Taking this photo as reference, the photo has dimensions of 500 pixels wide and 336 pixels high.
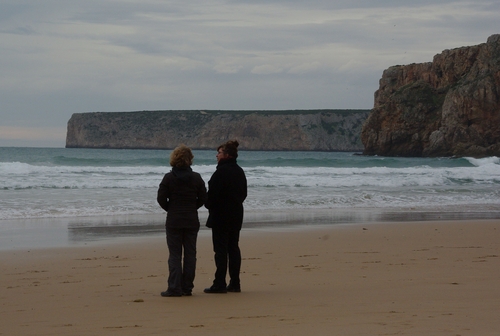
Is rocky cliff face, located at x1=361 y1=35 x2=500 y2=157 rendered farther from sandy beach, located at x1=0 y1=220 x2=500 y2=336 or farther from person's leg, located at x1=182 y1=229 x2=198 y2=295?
person's leg, located at x1=182 y1=229 x2=198 y2=295

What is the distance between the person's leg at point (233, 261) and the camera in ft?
19.5

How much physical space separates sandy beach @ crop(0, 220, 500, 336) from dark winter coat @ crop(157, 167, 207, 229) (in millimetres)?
723

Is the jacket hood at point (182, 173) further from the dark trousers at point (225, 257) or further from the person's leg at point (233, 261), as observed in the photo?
the person's leg at point (233, 261)

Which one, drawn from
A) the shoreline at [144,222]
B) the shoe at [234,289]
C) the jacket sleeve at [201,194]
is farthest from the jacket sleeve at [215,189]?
the shoreline at [144,222]

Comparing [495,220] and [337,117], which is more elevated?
[337,117]

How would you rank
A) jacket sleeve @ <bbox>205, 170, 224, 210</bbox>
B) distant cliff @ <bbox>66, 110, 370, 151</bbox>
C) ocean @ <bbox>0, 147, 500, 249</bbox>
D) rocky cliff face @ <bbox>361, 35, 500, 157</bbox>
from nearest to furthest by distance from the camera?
1. jacket sleeve @ <bbox>205, 170, 224, 210</bbox>
2. ocean @ <bbox>0, 147, 500, 249</bbox>
3. rocky cliff face @ <bbox>361, 35, 500, 157</bbox>
4. distant cliff @ <bbox>66, 110, 370, 151</bbox>

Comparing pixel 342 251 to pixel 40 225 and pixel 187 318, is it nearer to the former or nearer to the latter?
pixel 187 318

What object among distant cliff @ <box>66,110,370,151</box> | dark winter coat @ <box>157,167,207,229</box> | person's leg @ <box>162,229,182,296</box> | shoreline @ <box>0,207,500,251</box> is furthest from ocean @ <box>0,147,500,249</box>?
distant cliff @ <box>66,110,370,151</box>

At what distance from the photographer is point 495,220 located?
1348 cm

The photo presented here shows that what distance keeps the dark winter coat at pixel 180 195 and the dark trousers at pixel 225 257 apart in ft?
1.20

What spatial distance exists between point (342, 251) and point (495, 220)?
6.39 m

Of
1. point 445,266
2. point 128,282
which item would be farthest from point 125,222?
point 445,266

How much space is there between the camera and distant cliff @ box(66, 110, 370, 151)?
142 metres

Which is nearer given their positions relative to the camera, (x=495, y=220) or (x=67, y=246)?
(x=67, y=246)
